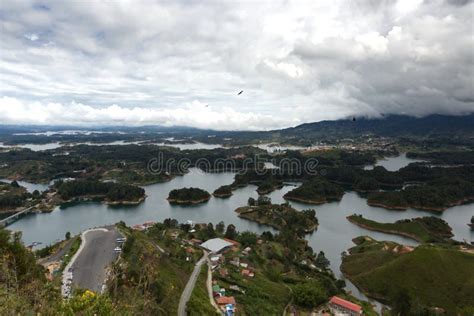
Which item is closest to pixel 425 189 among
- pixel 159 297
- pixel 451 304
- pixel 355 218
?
pixel 355 218

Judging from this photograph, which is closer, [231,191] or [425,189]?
[425,189]

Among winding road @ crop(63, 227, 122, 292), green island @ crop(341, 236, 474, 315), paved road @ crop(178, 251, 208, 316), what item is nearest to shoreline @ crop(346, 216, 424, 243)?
green island @ crop(341, 236, 474, 315)

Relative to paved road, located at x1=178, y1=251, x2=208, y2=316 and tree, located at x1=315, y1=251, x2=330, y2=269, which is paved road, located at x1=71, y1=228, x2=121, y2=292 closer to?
paved road, located at x1=178, y1=251, x2=208, y2=316

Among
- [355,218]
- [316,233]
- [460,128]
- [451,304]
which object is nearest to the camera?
[451,304]

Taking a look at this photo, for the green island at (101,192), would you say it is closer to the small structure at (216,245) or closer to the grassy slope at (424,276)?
the small structure at (216,245)

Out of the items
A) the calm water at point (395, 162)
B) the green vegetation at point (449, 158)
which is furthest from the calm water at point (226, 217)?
the green vegetation at point (449, 158)

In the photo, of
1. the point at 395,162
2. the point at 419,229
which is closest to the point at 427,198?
the point at 419,229

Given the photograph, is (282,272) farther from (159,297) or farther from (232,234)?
(159,297)
